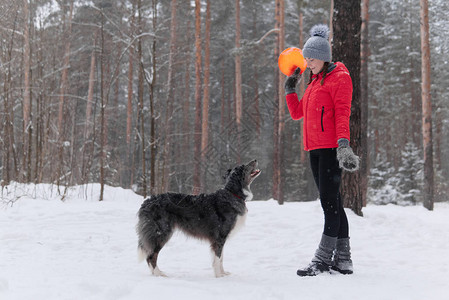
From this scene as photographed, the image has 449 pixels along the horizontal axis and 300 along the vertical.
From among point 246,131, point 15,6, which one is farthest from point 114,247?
point 246,131

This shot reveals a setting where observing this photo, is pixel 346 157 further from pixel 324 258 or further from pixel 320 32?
pixel 320 32

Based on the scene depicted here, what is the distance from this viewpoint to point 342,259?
11.6 feet

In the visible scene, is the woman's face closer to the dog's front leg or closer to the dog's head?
the dog's head

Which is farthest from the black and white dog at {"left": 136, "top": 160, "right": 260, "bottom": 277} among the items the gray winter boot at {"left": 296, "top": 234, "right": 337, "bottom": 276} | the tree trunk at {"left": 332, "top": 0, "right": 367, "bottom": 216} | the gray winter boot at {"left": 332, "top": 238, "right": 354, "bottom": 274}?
the tree trunk at {"left": 332, "top": 0, "right": 367, "bottom": 216}

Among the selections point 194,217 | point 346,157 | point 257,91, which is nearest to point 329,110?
point 346,157

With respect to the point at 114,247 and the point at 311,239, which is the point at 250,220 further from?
the point at 114,247

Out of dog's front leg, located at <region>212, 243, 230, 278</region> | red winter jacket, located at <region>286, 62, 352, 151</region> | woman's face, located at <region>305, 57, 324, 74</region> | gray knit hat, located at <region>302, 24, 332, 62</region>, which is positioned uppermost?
gray knit hat, located at <region>302, 24, 332, 62</region>

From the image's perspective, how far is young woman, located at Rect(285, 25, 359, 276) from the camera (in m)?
3.39

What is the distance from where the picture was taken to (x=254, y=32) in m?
25.9

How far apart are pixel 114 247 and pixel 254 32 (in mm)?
23719

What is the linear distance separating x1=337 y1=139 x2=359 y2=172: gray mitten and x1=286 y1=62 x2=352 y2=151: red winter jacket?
81 mm

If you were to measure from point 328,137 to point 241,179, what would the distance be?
1.13m

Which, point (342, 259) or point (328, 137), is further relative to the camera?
point (342, 259)

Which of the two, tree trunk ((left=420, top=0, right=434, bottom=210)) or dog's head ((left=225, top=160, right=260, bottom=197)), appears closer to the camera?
dog's head ((left=225, top=160, right=260, bottom=197))
